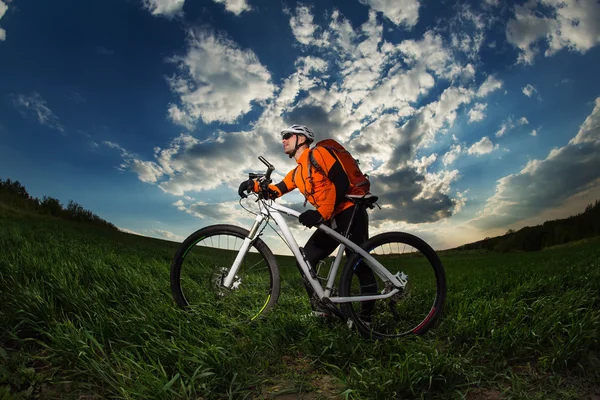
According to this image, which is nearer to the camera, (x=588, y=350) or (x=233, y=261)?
(x=588, y=350)

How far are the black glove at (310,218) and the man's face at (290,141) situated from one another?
2.97 feet

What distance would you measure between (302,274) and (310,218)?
73 cm

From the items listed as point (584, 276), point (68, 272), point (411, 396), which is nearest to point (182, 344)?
point (411, 396)

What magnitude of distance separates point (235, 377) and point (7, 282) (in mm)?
3598

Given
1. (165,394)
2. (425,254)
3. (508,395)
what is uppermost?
(425,254)

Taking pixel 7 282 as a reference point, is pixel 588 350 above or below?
below

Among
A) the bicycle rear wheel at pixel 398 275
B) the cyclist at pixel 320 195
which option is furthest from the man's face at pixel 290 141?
the bicycle rear wheel at pixel 398 275

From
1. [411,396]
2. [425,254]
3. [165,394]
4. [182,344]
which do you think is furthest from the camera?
[425,254]

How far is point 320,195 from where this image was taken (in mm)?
4418

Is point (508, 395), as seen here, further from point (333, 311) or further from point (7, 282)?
point (7, 282)

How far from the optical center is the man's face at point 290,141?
485cm

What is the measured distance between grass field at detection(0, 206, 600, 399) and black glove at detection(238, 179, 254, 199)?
1.46 metres

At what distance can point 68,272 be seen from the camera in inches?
201

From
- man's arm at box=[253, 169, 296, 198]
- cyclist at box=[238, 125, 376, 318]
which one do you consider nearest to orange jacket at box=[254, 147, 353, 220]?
cyclist at box=[238, 125, 376, 318]
